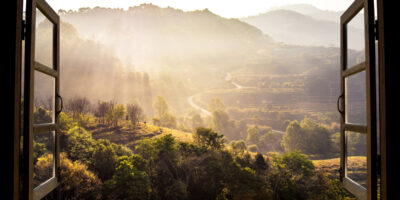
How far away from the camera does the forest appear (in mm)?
4590

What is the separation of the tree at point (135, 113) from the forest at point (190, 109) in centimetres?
3

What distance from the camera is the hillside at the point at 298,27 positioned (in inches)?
297

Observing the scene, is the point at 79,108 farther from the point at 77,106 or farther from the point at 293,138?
the point at 293,138

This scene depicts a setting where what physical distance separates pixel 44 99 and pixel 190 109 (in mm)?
3841

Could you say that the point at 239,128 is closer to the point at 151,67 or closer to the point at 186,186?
the point at 186,186

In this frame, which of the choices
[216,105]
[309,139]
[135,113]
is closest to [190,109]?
[216,105]

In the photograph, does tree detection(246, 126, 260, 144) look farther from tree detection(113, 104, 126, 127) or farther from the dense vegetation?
tree detection(113, 104, 126, 127)

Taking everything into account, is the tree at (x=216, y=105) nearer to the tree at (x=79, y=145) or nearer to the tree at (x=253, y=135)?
the tree at (x=253, y=135)

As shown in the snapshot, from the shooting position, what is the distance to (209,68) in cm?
764

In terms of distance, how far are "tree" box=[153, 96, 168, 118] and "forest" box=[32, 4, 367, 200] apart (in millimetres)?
32
